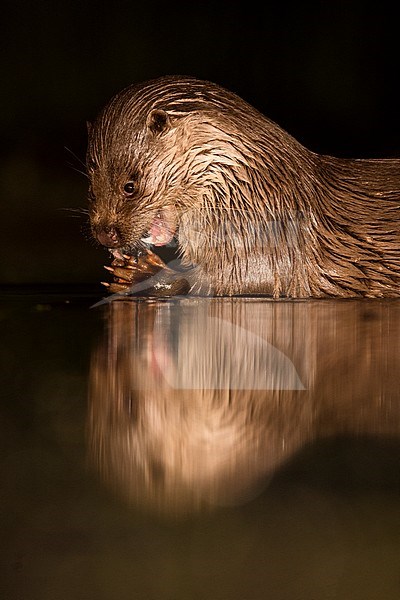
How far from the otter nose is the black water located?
142 centimetres

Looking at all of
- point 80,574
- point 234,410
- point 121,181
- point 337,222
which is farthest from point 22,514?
point 337,222

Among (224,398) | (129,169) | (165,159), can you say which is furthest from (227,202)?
(224,398)

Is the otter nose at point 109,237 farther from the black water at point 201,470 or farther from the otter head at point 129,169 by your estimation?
the black water at point 201,470

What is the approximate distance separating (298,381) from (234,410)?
1.04 ft

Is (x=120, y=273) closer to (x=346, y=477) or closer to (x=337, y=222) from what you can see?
(x=337, y=222)

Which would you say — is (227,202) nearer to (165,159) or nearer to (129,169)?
(165,159)

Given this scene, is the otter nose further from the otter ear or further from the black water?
the black water

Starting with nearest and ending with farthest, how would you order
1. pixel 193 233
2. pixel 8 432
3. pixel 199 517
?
pixel 199 517
pixel 8 432
pixel 193 233

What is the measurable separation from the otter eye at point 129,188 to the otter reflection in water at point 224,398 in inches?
35.5

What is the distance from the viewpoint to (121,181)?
3744 millimetres

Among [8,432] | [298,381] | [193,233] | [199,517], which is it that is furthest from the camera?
[193,233]

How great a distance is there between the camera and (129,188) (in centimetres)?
377

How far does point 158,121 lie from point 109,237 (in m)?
0.53

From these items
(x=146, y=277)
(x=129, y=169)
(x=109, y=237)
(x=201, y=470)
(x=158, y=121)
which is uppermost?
(x=158, y=121)
